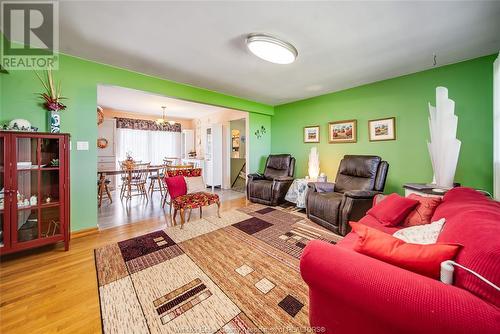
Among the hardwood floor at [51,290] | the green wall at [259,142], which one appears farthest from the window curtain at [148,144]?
the hardwood floor at [51,290]

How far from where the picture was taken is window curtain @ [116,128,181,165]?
6.01m

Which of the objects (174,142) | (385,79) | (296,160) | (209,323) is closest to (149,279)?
(209,323)

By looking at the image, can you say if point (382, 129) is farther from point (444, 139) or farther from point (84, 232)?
point (84, 232)

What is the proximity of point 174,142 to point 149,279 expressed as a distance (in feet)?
19.8

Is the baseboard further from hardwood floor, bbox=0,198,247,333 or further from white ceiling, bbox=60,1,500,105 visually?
white ceiling, bbox=60,1,500,105

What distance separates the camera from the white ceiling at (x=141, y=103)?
4.14 m

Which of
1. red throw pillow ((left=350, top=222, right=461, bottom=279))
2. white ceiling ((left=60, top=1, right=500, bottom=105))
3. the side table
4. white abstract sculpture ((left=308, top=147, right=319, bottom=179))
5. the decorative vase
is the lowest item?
the side table

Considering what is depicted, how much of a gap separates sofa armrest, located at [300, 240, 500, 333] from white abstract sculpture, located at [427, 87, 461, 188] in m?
2.34

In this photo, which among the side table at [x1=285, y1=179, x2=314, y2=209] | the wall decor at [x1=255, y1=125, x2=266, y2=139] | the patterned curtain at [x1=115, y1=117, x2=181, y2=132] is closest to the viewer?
the side table at [x1=285, y1=179, x2=314, y2=209]

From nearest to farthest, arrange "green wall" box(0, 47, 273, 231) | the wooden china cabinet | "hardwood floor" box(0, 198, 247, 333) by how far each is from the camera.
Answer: "hardwood floor" box(0, 198, 247, 333) → the wooden china cabinet → "green wall" box(0, 47, 273, 231)

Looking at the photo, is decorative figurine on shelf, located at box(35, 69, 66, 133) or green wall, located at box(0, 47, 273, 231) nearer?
green wall, located at box(0, 47, 273, 231)

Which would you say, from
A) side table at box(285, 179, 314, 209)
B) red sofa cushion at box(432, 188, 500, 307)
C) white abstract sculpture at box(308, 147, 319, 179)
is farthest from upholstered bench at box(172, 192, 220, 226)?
red sofa cushion at box(432, 188, 500, 307)

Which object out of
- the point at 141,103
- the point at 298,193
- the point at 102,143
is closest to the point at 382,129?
the point at 298,193

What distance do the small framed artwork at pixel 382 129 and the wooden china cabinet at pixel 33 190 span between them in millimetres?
4397
